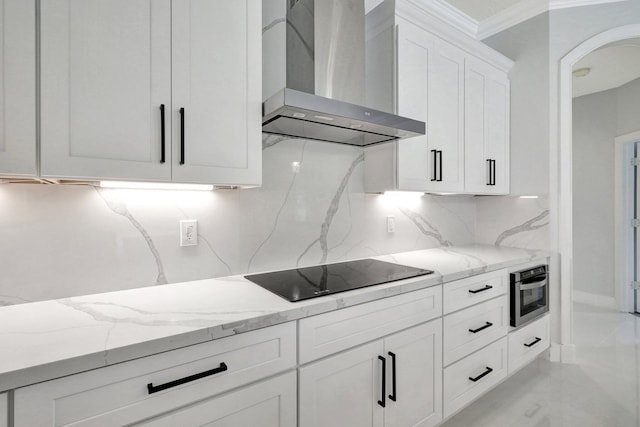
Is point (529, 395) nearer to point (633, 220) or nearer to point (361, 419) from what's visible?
point (361, 419)

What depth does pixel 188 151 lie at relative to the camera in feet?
3.86

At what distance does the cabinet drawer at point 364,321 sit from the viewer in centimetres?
117

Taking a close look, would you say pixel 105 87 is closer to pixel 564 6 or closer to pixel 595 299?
pixel 564 6

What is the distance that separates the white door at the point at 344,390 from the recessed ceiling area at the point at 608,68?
10.9 feet

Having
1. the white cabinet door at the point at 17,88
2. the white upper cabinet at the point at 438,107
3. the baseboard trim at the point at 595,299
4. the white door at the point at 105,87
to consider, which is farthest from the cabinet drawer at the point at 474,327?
the baseboard trim at the point at 595,299

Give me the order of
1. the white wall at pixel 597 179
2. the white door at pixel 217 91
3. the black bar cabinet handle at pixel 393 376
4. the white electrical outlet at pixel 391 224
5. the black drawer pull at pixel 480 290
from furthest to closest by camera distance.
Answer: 1. the white wall at pixel 597 179
2. the white electrical outlet at pixel 391 224
3. the black drawer pull at pixel 480 290
4. the black bar cabinet handle at pixel 393 376
5. the white door at pixel 217 91

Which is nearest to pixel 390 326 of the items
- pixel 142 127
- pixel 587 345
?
pixel 142 127

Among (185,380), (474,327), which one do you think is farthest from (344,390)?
(474,327)

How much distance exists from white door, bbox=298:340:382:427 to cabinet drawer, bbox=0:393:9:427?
2.58 feet

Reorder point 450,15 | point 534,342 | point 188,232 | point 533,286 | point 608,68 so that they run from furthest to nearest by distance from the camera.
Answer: point 608,68
point 450,15
point 534,342
point 533,286
point 188,232

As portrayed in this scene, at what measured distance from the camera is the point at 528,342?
2262mm

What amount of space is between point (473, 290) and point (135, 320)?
168cm

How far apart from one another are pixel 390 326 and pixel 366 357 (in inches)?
6.9

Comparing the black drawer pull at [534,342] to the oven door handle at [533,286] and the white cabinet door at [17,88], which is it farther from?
the white cabinet door at [17,88]
